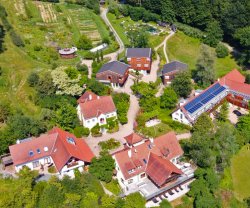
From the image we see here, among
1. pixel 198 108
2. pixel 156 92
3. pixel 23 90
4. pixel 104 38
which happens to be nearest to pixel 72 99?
pixel 23 90

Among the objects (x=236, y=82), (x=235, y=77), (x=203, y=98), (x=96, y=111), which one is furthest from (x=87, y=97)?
(x=235, y=77)

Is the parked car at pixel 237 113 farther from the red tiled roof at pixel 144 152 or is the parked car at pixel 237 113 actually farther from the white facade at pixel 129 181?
the white facade at pixel 129 181

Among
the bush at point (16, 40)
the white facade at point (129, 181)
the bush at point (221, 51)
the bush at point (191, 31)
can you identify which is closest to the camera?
the white facade at point (129, 181)

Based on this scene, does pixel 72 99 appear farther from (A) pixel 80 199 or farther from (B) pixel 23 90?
(A) pixel 80 199

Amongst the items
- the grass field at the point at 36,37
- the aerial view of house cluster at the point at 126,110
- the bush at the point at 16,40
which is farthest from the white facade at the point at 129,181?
the bush at the point at 16,40

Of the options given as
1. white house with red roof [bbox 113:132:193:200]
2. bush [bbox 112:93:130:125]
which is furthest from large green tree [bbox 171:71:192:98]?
white house with red roof [bbox 113:132:193:200]

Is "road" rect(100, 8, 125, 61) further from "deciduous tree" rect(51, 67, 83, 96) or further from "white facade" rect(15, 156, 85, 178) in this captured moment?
"white facade" rect(15, 156, 85, 178)
